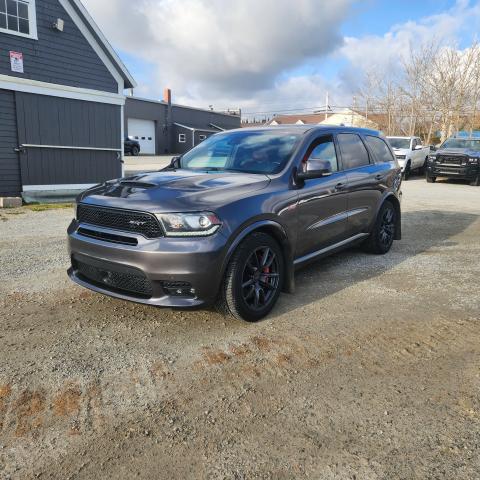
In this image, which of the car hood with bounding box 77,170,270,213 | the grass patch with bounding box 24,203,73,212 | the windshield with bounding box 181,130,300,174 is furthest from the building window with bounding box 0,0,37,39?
the car hood with bounding box 77,170,270,213

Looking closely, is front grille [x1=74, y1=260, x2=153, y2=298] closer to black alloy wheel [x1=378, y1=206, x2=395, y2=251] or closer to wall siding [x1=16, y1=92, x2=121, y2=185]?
black alloy wheel [x1=378, y1=206, x2=395, y2=251]

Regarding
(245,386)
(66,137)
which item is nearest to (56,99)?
(66,137)

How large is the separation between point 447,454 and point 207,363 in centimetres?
162

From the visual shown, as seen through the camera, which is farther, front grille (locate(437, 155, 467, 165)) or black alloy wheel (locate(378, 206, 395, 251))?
front grille (locate(437, 155, 467, 165))

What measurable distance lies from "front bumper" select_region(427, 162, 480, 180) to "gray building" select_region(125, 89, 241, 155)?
25.7 meters

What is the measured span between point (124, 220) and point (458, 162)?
55.1 ft

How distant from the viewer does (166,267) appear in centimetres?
325

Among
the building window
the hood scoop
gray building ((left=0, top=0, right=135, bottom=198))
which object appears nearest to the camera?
the hood scoop

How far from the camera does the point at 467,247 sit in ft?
22.6

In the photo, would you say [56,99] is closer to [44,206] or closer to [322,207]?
[44,206]

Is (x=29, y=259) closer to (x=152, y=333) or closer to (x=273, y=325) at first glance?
(x=152, y=333)

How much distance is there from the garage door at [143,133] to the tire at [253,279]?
128 feet

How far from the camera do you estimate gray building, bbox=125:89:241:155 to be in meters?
40.7

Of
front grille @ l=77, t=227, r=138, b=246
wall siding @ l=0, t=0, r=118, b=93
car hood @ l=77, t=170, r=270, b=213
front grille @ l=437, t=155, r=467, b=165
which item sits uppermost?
wall siding @ l=0, t=0, r=118, b=93
